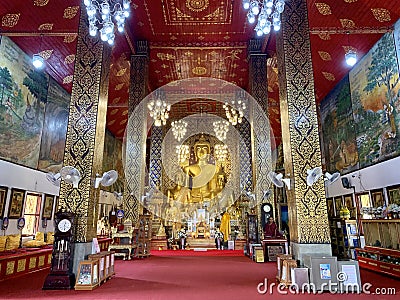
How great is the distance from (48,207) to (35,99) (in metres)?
3.89

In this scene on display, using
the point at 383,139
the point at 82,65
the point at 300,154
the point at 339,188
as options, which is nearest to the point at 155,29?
the point at 82,65

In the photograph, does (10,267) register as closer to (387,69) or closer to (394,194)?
(394,194)

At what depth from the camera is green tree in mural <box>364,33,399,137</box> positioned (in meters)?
8.10

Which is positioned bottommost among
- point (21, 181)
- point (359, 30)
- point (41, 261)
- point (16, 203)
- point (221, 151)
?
point (41, 261)

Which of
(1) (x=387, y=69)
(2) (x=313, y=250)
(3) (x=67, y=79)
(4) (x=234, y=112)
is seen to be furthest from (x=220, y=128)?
(2) (x=313, y=250)

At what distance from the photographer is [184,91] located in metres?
15.2

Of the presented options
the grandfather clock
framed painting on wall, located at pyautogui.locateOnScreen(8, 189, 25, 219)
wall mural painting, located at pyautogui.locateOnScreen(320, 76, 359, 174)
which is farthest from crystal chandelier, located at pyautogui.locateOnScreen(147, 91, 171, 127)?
wall mural painting, located at pyautogui.locateOnScreen(320, 76, 359, 174)

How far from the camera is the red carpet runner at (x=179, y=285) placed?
4.58 m

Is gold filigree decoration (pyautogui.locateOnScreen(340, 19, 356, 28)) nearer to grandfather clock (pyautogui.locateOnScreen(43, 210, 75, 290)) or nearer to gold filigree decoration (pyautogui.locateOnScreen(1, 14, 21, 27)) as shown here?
grandfather clock (pyautogui.locateOnScreen(43, 210, 75, 290))

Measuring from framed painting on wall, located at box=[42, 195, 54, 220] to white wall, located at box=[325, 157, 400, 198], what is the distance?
1085 cm

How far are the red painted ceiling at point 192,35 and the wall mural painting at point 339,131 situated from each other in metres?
0.51

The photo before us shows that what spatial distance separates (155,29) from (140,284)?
8295mm

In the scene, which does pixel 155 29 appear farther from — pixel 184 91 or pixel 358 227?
pixel 358 227

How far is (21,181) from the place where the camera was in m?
9.24
